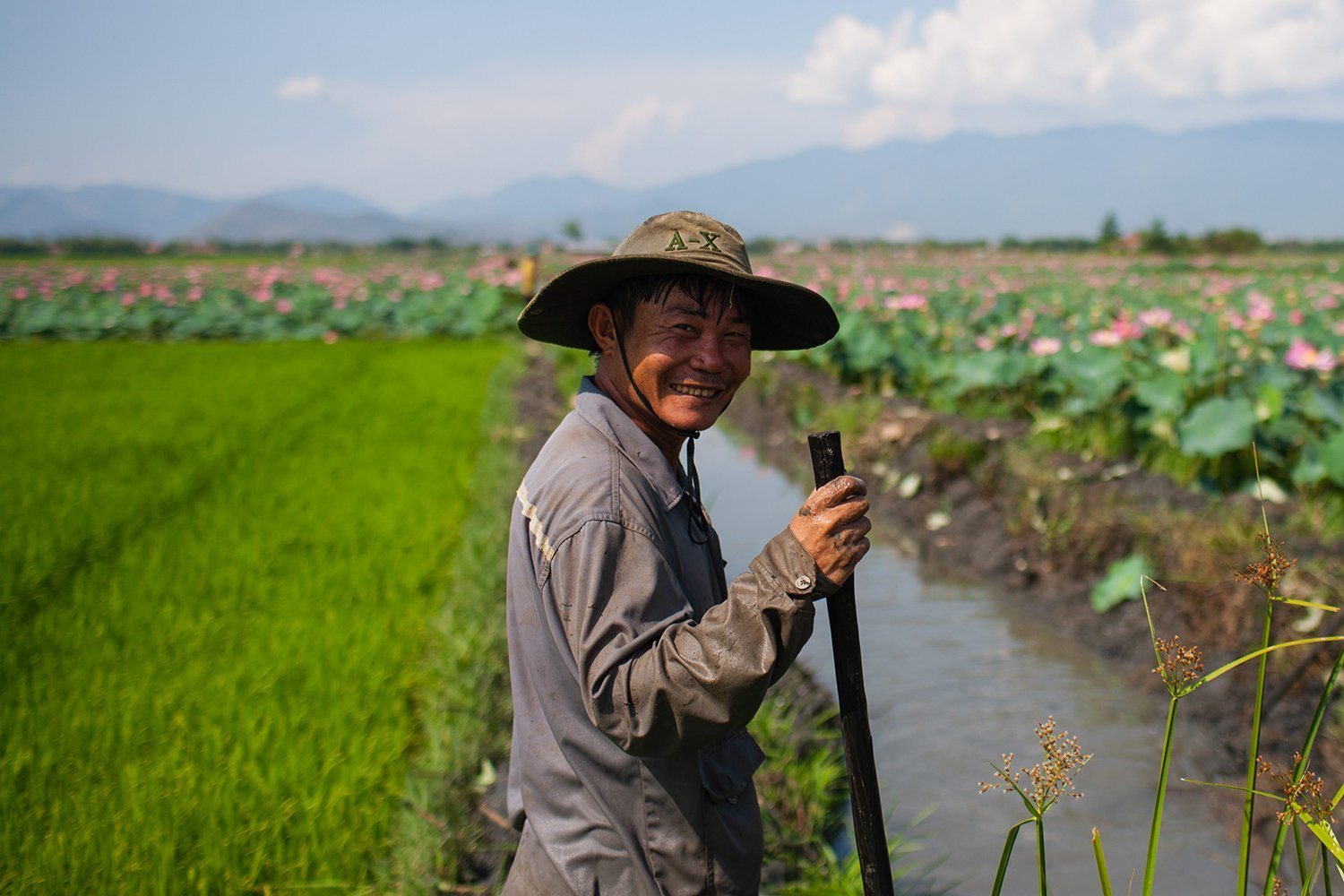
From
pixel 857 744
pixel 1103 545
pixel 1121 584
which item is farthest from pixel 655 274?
pixel 1103 545

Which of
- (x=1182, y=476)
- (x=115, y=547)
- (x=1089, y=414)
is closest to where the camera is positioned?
(x=115, y=547)

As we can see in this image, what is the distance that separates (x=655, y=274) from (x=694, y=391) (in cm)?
18

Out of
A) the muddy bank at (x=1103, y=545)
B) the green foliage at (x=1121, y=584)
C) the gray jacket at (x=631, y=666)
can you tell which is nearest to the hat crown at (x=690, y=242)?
the gray jacket at (x=631, y=666)

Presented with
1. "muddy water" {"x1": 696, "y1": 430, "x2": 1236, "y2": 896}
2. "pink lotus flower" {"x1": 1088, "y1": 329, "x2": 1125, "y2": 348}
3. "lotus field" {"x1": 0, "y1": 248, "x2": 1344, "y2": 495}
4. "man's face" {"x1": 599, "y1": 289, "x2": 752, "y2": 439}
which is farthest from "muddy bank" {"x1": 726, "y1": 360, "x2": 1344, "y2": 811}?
"man's face" {"x1": 599, "y1": 289, "x2": 752, "y2": 439}

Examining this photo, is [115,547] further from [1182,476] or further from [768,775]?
[1182,476]

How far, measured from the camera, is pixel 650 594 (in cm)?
135

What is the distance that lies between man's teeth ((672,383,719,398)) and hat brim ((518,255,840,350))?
0.16 meters

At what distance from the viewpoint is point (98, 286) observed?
22.8 meters

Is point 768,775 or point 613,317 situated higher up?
point 613,317

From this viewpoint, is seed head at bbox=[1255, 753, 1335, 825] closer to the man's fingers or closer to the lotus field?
the man's fingers

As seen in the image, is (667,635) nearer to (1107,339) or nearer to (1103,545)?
(1103,545)

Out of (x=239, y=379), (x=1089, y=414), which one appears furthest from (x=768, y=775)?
(x=239, y=379)

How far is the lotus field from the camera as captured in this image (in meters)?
6.47

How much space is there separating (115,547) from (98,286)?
19.8m
